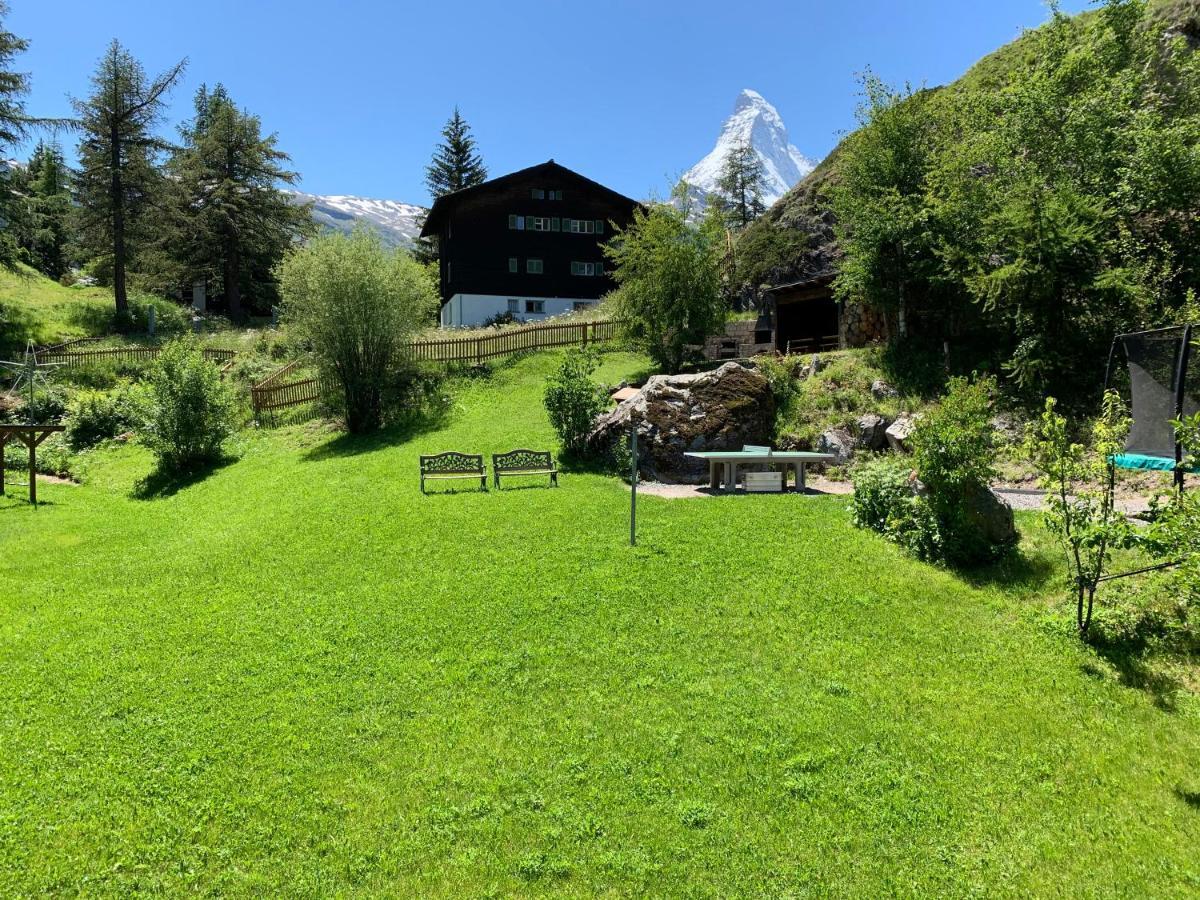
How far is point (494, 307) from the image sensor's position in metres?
40.2

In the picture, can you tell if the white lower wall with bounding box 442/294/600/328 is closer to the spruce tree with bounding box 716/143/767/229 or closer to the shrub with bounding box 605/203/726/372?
the shrub with bounding box 605/203/726/372

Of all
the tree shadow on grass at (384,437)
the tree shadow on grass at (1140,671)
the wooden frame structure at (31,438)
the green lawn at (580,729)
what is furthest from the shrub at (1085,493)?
the wooden frame structure at (31,438)

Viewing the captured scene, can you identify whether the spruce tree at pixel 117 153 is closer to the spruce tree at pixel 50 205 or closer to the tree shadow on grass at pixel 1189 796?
the spruce tree at pixel 50 205

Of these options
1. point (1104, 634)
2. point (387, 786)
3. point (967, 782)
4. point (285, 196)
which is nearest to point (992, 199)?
point (1104, 634)

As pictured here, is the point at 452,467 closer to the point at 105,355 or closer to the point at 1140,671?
the point at 1140,671

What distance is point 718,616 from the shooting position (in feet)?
26.9

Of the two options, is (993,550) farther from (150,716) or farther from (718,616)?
(150,716)

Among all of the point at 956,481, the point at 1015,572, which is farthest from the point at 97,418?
the point at 1015,572

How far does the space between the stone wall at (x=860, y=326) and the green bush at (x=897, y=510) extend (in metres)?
13.4

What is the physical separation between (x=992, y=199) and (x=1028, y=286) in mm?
3738

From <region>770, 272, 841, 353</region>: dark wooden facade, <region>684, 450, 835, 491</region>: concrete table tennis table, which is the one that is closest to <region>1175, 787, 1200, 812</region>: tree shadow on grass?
<region>684, 450, 835, 491</region>: concrete table tennis table

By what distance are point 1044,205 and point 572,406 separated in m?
13.2

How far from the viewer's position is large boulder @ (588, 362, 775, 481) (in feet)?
52.5

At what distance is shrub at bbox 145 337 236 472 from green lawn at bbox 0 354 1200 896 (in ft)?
30.2
